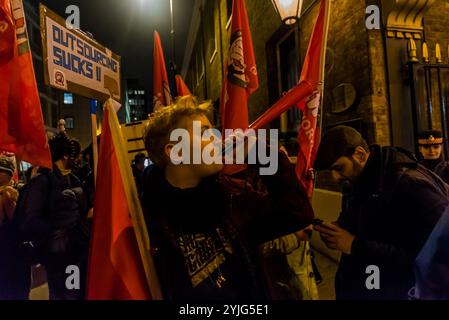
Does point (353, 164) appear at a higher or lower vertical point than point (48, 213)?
higher

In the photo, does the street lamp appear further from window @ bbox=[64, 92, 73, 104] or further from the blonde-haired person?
window @ bbox=[64, 92, 73, 104]

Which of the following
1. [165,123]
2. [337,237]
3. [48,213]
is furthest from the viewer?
[48,213]

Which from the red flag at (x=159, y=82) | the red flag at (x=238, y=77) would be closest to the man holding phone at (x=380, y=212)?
the red flag at (x=238, y=77)

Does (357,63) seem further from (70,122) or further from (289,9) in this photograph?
(70,122)

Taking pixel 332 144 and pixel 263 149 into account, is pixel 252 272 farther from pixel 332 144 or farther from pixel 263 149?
pixel 332 144

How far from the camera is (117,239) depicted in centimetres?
146

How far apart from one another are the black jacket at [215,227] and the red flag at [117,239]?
2.7 inches

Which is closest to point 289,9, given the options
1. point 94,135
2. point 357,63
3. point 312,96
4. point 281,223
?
point 357,63

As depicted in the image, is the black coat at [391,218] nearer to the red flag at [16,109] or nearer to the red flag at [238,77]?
the red flag at [238,77]

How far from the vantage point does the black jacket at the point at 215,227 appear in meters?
1.48

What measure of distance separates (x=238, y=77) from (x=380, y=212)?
67.2 inches

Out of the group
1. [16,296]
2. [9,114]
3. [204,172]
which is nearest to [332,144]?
[204,172]
